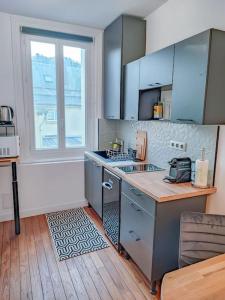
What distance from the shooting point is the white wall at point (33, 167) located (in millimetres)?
2621

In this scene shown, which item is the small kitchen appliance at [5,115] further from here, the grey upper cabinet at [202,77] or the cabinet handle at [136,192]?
the grey upper cabinet at [202,77]

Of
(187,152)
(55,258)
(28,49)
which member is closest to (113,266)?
(55,258)

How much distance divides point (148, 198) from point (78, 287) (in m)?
0.97

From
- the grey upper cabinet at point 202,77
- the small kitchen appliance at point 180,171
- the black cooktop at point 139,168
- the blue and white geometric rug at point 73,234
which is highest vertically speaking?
the grey upper cabinet at point 202,77

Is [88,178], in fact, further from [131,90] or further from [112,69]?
[112,69]

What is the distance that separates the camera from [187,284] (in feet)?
2.82

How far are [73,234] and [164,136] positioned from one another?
5.12ft

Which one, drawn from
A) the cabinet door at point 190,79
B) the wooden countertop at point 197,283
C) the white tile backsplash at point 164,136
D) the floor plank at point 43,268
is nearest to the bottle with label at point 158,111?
the white tile backsplash at point 164,136

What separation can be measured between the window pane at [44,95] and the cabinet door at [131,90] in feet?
3.47

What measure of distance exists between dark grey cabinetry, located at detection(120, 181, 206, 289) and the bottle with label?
34.5 inches

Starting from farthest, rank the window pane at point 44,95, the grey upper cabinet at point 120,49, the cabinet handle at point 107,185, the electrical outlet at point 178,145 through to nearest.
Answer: the window pane at point 44,95
the grey upper cabinet at point 120,49
the cabinet handle at point 107,185
the electrical outlet at point 178,145

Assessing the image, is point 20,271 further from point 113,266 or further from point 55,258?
point 113,266

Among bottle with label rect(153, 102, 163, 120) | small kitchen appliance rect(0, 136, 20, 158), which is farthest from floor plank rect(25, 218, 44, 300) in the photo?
bottle with label rect(153, 102, 163, 120)

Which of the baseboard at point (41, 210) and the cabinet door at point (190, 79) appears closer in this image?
the cabinet door at point (190, 79)
